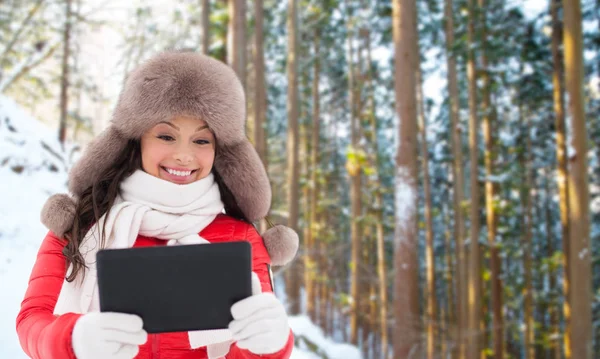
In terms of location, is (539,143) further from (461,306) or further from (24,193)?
(24,193)

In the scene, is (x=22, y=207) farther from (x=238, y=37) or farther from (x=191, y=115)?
(x=191, y=115)

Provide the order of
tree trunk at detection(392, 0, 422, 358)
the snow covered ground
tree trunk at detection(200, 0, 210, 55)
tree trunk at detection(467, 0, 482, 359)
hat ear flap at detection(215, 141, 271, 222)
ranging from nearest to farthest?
hat ear flap at detection(215, 141, 271, 222) < the snow covered ground < tree trunk at detection(392, 0, 422, 358) < tree trunk at detection(200, 0, 210, 55) < tree trunk at detection(467, 0, 482, 359)

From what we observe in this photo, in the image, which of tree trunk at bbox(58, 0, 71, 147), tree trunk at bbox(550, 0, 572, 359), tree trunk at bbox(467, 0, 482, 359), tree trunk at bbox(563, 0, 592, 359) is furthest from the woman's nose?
tree trunk at bbox(58, 0, 71, 147)

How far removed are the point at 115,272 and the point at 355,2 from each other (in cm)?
1802

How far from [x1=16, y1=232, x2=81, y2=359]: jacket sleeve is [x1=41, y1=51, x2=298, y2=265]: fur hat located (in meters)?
0.11

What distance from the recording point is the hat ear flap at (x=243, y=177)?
2342mm

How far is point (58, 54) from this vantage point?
15555 millimetres

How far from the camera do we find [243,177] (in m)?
2.34

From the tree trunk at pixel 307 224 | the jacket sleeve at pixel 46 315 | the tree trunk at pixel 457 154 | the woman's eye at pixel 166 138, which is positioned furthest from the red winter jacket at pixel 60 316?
the tree trunk at pixel 307 224

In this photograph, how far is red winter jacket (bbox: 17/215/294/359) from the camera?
1578mm

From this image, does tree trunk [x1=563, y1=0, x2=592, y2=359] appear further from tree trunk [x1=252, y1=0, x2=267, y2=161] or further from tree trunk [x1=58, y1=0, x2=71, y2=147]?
tree trunk [x1=58, y1=0, x2=71, y2=147]

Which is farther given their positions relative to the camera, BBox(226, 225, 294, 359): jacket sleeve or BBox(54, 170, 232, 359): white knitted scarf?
BBox(54, 170, 232, 359): white knitted scarf

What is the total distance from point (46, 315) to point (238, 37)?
8533 mm

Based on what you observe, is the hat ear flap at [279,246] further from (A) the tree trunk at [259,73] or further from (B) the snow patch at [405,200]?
(A) the tree trunk at [259,73]
